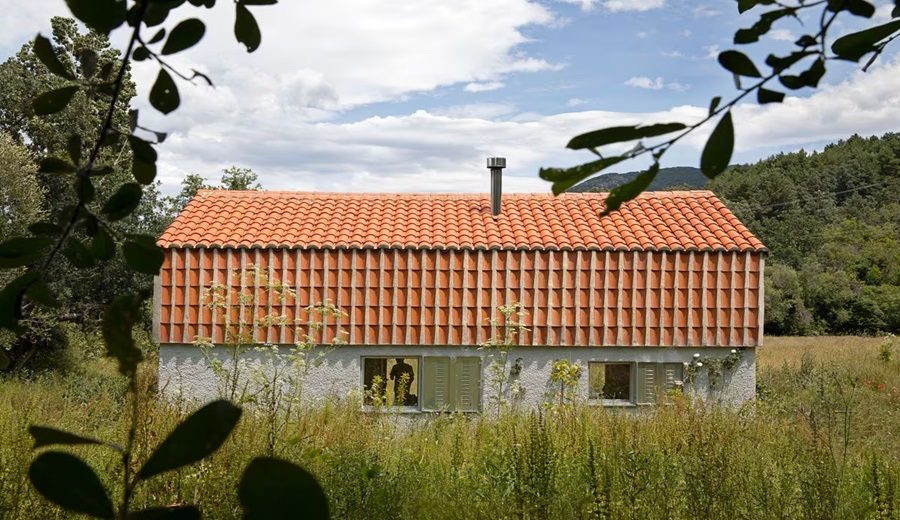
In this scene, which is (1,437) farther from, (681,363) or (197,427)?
(681,363)

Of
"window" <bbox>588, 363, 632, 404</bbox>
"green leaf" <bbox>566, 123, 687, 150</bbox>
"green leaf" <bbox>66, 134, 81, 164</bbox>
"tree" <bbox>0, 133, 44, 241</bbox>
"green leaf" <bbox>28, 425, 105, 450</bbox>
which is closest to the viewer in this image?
"green leaf" <bbox>28, 425, 105, 450</bbox>

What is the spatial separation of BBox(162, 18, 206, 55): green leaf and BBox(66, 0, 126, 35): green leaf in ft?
0.24

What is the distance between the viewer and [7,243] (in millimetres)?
1137

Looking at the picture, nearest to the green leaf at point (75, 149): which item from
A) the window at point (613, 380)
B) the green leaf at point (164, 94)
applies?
the green leaf at point (164, 94)

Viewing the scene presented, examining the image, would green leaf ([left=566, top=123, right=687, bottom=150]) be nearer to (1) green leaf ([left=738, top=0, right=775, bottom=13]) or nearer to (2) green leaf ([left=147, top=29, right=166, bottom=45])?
(2) green leaf ([left=147, top=29, right=166, bottom=45])

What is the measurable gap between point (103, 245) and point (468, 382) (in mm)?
11149

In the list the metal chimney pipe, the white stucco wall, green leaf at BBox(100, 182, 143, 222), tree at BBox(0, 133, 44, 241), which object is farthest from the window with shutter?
green leaf at BBox(100, 182, 143, 222)

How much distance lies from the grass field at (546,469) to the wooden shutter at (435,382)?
3.08 metres

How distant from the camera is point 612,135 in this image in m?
0.87

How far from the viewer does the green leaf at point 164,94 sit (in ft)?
3.77

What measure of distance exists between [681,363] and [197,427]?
1271cm

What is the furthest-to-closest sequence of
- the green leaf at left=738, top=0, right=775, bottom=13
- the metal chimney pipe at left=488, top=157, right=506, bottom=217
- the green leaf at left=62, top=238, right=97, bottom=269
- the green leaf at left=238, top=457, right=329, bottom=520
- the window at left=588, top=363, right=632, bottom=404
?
1. the metal chimney pipe at left=488, top=157, right=506, bottom=217
2. the window at left=588, top=363, right=632, bottom=404
3. the green leaf at left=738, top=0, right=775, bottom=13
4. the green leaf at left=62, top=238, right=97, bottom=269
5. the green leaf at left=238, top=457, right=329, bottom=520

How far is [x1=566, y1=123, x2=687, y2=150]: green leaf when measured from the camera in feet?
2.83

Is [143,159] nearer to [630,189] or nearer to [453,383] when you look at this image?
[630,189]
